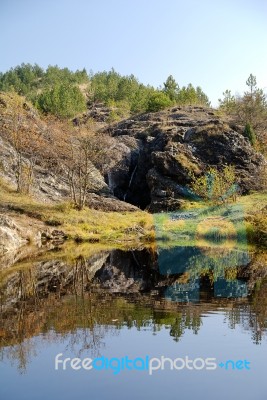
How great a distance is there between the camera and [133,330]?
44.7ft

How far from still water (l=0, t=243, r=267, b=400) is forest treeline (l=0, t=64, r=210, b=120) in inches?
1686

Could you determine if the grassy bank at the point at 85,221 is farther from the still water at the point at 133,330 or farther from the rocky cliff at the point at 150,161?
the still water at the point at 133,330

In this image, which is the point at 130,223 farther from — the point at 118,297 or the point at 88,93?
the point at 88,93

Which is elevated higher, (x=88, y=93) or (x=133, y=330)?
(x=88, y=93)

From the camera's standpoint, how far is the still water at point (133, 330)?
9.87 m

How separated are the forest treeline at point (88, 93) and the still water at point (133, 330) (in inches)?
1686

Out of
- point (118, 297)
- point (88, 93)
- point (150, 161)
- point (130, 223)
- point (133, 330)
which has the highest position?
point (88, 93)

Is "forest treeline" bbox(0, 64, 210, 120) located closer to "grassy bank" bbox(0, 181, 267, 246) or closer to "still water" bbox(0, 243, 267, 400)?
"grassy bank" bbox(0, 181, 267, 246)

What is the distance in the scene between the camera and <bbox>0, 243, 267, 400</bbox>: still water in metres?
9.87

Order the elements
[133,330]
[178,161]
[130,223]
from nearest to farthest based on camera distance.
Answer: [133,330] → [130,223] → [178,161]

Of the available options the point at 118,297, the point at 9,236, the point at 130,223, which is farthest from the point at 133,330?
the point at 130,223

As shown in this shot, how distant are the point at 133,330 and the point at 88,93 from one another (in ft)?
445

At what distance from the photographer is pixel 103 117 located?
105 m

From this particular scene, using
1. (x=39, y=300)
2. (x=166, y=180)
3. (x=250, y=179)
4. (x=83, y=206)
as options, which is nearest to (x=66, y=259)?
(x=39, y=300)
